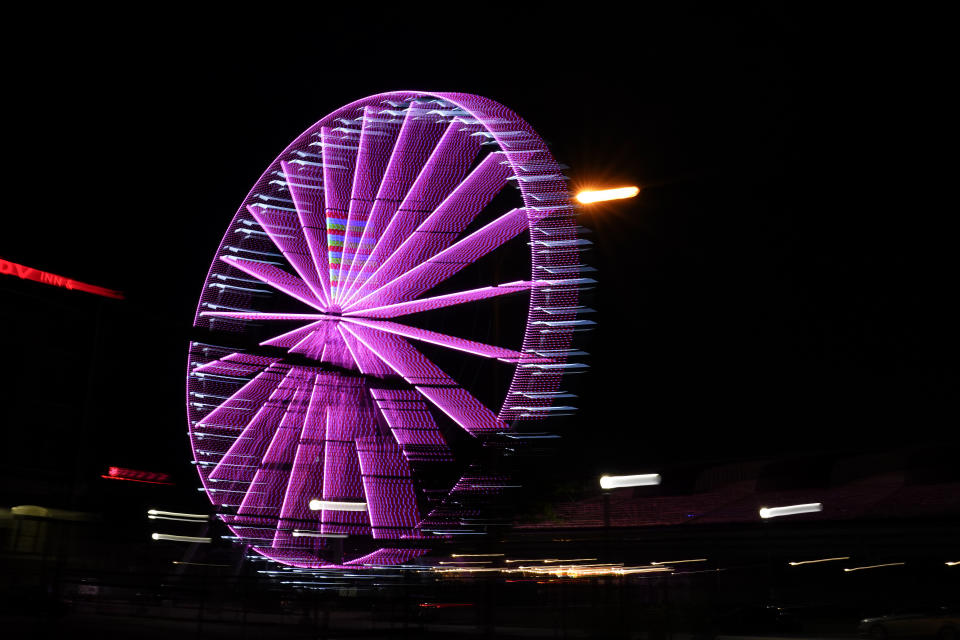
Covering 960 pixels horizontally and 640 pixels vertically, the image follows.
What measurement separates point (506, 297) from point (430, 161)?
367cm

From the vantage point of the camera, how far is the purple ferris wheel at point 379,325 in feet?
53.0

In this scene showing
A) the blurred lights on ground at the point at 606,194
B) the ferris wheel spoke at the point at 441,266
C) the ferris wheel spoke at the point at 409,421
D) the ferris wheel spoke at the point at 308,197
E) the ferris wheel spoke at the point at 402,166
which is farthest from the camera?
the ferris wheel spoke at the point at 308,197

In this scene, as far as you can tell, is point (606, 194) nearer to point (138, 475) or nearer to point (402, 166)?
point (402, 166)

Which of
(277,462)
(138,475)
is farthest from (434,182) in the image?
(138,475)

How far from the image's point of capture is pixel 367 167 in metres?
19.6

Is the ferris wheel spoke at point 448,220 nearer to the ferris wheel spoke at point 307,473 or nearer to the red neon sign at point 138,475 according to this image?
the ferris wheel spoke at point 307,473

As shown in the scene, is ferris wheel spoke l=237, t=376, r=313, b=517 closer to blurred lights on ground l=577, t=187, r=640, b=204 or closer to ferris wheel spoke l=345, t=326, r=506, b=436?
ferris wheel spoke l=345, t=326, r=506, b=436

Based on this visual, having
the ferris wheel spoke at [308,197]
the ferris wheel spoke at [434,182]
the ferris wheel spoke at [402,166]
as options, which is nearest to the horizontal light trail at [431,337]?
the ferris wheel spoke at [434,182]

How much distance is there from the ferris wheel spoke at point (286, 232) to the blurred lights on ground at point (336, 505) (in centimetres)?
478

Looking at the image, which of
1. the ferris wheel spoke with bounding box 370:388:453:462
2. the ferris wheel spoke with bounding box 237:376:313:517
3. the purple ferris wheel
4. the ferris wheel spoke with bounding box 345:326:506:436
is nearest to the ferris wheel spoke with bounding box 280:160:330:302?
the purple ferris wheel

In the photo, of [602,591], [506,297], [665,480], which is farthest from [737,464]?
[602,591]

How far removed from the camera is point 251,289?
762 inches

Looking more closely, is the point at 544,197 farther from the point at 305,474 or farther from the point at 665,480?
the point at 665,480

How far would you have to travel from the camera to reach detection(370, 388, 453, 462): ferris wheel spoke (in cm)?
1652
